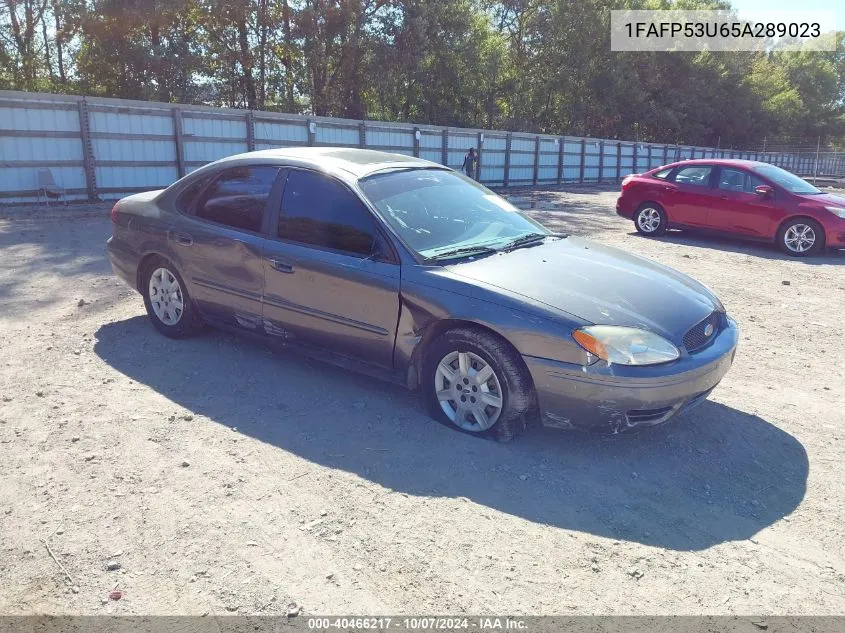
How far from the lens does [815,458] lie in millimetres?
3910

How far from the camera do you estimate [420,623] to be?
248cm

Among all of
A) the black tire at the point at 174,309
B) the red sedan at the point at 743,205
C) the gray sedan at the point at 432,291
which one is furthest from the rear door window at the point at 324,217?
the red sedan at the point at 743,205

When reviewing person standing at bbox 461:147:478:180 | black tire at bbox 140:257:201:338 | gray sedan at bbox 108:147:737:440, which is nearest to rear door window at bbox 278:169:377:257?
gray sedan at bbox 108:147:737:440

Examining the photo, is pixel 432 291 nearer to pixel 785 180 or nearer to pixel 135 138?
pixel 785 180

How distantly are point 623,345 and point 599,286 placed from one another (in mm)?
543

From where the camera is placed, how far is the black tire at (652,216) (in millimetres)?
12711

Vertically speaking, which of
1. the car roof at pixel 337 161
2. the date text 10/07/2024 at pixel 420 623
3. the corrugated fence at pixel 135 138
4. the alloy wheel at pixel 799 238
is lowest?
the date text 10/07/2024 at pixel 420 623

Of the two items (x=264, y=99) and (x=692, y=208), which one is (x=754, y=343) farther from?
(x=264, y=99)

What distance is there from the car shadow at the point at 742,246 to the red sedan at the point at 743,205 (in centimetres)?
22

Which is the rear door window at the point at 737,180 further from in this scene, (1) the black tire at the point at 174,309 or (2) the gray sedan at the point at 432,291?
(1) the black tire at the point at 174,309

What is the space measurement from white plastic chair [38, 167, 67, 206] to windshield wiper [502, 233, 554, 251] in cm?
1244

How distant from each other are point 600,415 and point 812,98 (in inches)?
3211

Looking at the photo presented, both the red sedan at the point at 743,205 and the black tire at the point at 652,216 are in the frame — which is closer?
the red sedan at the point at 743,205

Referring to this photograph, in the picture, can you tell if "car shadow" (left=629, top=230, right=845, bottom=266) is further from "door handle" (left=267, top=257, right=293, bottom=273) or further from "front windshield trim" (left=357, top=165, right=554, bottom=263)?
"door handle" (left=267, top=257, right=293, bottom=273)
